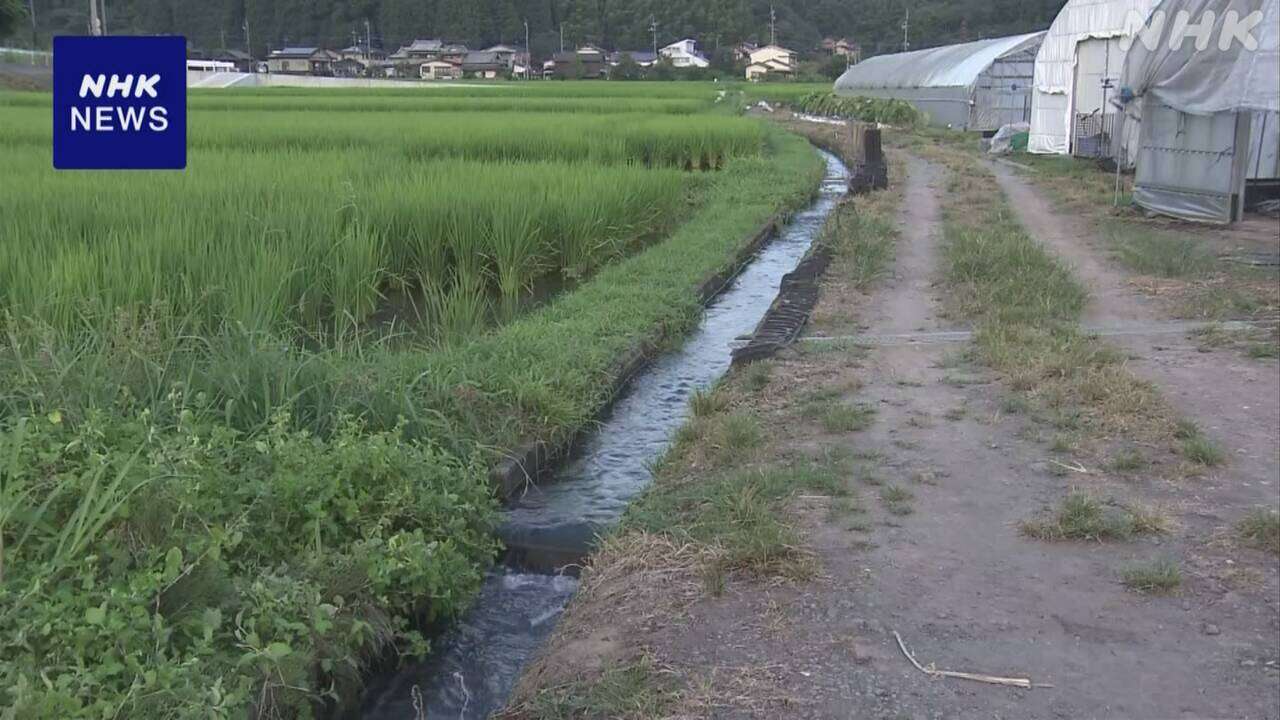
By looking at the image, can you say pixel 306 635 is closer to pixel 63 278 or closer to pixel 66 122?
pixel 66 122

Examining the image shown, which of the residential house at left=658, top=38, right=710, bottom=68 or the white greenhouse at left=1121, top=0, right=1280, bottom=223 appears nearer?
the white greenhouse at left=1121, top=0, right=1280, bottom=223

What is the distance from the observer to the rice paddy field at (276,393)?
8.07 feet

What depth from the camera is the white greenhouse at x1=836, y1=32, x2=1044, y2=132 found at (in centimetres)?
2408

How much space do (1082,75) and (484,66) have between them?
67642 mm

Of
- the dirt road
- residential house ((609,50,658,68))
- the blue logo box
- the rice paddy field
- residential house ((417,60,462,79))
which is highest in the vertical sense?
residential house ((609,50,658,68))

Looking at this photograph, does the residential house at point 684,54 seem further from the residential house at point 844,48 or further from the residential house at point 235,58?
the residential house at point 235,58

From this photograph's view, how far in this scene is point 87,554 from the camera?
265cm

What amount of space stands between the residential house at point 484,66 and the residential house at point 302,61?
10202mm

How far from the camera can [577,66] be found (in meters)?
73.2

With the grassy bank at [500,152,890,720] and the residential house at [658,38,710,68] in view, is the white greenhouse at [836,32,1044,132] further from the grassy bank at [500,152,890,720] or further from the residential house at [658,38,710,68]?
the residential house at [658,38,710,68]

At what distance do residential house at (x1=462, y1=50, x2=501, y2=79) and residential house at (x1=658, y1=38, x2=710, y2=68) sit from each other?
12.3 metres

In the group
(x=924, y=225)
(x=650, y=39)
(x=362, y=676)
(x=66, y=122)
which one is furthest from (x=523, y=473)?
(x=650, y=39)

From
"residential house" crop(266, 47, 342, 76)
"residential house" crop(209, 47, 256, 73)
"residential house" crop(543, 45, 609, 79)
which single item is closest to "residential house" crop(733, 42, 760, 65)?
"residential house" crop(543, 45, 609, 79)

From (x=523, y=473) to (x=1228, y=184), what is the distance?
29.3 feet
